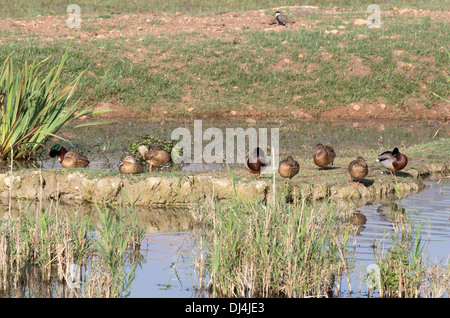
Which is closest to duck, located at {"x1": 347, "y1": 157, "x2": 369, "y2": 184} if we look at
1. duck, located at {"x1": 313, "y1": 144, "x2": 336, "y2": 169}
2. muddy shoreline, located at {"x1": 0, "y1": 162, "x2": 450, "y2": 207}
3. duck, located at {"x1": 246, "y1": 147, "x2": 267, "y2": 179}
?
muddy shoreline, located at {"x1": 0, "y1": 162, "x2": 450, "y2": 207}

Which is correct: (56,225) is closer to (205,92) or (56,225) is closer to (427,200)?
(427,200)

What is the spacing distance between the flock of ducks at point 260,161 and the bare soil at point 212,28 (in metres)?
6.61

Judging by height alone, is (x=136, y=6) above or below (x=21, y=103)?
above

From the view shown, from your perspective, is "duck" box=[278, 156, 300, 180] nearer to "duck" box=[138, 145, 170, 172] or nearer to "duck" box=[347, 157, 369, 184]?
"duck" box=[347, 157, 369, 184]

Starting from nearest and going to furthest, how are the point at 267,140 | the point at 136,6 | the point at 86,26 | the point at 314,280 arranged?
1. the point at 314,280
2. the point at 267,140
3. the point at 86,26
4. the point at 136,6

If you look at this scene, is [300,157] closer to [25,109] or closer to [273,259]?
[25,109]

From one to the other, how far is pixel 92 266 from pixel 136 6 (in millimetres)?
25467

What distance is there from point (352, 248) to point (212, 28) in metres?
16.9

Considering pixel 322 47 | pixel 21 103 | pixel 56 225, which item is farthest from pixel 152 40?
pixel 56 225

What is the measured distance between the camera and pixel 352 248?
24.2 feet

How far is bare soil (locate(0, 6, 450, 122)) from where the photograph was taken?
62.0 feet

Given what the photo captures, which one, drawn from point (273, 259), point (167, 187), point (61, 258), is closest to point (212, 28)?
point (167, 187)

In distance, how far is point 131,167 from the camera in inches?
392

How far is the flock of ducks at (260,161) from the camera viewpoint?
9.91 meters
